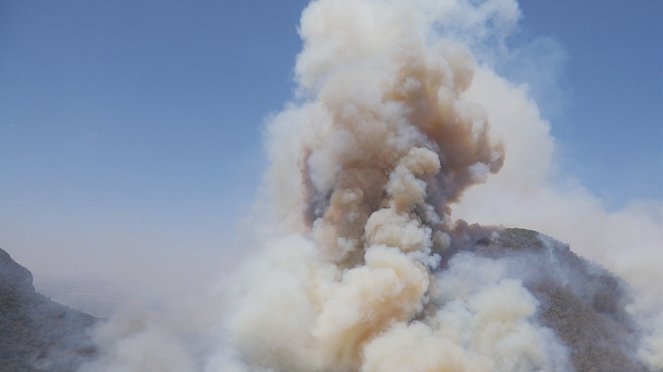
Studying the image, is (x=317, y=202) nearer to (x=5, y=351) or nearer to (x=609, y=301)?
(x=5, y=351)

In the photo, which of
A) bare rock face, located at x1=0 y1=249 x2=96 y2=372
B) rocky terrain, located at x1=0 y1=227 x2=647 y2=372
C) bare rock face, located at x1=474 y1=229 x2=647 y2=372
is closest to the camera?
bare rock face, located at x1=0 y1=249 x2=96 y2=372

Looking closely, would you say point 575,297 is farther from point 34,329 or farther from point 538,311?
point 34,329

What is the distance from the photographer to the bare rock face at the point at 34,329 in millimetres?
Answer: 40594

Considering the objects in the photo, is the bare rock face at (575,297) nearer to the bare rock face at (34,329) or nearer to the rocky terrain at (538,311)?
the rocky terrain at (538,311)

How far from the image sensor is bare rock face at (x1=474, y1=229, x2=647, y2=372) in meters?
53.7

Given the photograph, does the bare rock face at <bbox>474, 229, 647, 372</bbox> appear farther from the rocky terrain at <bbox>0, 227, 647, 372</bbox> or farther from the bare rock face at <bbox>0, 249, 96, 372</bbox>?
the bare rock face at <bbox>0, 249, 96, 372</bbox>

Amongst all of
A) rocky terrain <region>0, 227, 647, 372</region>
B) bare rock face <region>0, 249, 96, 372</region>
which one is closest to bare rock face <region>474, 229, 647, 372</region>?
rocky terrain <region>0, 227, 647, 372</region>

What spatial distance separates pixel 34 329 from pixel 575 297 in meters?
56.9

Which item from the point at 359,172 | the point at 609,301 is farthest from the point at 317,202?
the point at 609,301

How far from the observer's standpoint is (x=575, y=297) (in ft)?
206

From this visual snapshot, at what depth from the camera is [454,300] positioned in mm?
47781

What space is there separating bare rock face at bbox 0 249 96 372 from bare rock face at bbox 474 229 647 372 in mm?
41702

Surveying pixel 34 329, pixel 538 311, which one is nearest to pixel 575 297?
pixel 538 311

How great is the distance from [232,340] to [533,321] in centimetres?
2783
